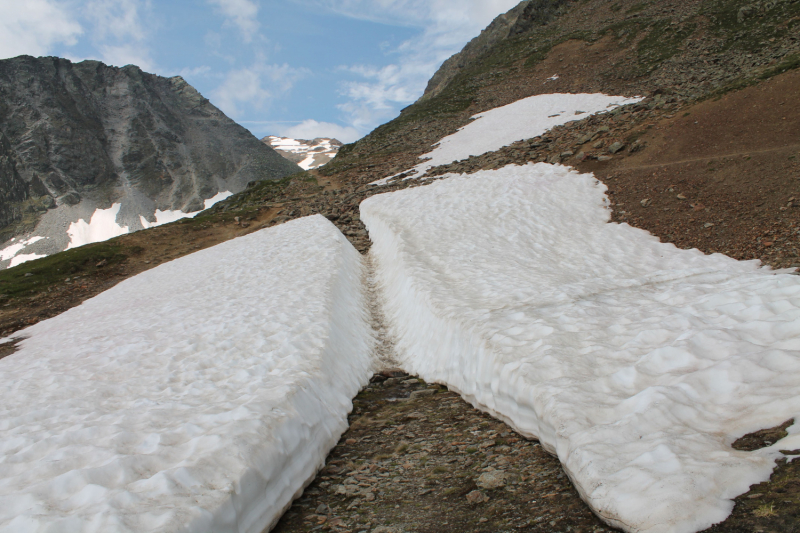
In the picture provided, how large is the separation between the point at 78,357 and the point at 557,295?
11.4m

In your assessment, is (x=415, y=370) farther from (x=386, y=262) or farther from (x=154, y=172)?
(x=154, y=172)

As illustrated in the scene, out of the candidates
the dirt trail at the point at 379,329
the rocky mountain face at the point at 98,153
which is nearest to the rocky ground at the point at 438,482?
the dirt trail at the point at 379,329

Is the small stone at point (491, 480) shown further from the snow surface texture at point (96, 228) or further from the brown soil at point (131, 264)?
the snow surface texture at point (96, 228)

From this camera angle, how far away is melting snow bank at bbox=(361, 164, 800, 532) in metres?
4.11

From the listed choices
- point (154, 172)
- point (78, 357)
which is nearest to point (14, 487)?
point (78, 357)

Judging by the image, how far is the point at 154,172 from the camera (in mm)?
128375

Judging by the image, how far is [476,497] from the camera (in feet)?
16.1

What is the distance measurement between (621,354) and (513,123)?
3360cm

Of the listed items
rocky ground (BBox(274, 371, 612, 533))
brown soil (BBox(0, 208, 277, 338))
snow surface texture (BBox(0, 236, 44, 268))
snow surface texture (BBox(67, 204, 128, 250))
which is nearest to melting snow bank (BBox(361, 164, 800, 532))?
rocky ground (BBox(274, 371, 612, 533))

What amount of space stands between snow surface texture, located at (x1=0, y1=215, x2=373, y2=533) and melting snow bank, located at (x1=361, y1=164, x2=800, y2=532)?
8.99ft

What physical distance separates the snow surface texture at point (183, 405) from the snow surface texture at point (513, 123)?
19786 millimetres

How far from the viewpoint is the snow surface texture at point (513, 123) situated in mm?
32031

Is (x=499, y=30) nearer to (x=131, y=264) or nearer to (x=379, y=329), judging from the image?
(x=131, y=264)

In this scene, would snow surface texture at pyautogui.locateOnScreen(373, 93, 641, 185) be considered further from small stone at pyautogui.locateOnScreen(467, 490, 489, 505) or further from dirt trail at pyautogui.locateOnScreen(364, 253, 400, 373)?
small stone at pyautogui.locateOnScreen(467, 490, 489, 505)
